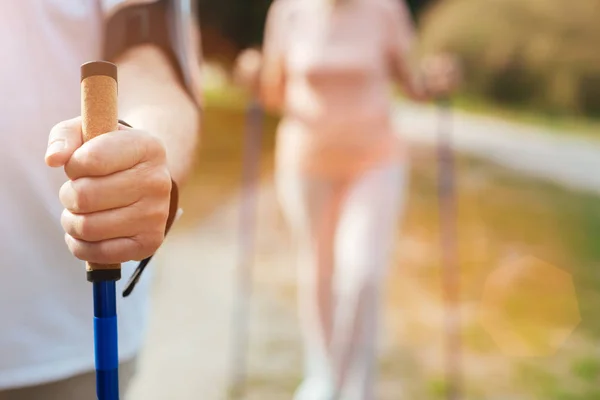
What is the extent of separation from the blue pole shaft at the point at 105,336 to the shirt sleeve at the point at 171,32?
27 cm

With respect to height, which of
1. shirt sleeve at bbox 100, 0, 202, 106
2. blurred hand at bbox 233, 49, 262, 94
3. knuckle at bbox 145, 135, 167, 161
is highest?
shirt sleeve at bbox 100, 0, 202, 106

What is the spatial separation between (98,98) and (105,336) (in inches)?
8.7

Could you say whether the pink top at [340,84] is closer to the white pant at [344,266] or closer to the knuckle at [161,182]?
the white pant at [344,266]

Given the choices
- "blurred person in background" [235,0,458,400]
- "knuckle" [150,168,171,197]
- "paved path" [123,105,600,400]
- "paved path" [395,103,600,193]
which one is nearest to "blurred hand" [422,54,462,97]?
"blurred person in background" [235,0,458,400]

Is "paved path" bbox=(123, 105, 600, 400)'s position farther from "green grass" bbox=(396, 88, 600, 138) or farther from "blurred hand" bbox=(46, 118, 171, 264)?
"blurred hand" bbox=(46, 118, 171, 264)

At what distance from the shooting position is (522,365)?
3.32 metres

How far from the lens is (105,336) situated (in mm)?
707

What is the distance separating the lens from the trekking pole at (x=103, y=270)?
1.99 feet

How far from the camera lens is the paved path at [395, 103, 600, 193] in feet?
20.0

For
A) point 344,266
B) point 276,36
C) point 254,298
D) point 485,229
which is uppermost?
point 276,36

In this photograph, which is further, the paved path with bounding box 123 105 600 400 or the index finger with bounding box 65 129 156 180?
the paved path with bounding box 123 105 600 400

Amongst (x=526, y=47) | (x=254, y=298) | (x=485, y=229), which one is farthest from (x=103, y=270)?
(x=526, y=47)

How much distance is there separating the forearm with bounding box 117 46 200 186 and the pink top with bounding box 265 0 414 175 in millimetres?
1585

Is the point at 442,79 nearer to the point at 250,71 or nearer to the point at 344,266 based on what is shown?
the point at 250,71
